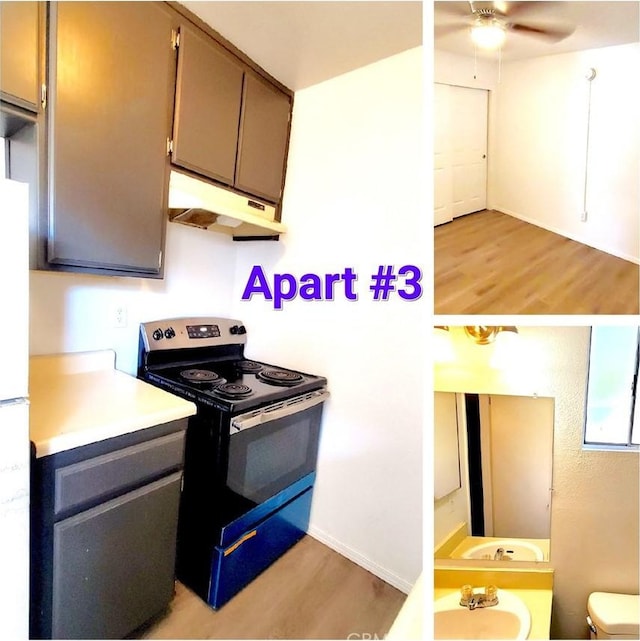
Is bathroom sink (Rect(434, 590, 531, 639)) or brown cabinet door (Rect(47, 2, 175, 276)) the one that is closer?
bathroom sink (Rect(434, 590, 531, 639))

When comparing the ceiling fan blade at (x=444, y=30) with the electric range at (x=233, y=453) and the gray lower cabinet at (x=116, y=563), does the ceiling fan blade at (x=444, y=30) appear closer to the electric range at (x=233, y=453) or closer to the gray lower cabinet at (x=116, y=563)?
the electric range at (x=233, y=453)

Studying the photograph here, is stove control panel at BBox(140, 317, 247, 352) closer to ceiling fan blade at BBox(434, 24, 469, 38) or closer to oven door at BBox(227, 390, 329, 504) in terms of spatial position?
oven door at BBox(227, 390, 329, 504)

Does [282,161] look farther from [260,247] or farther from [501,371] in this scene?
[501,371]

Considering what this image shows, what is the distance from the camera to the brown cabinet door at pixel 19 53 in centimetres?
111

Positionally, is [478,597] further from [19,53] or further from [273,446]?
[19,53]

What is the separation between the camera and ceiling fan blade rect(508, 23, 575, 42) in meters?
1.07

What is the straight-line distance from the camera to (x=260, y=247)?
2178 mm

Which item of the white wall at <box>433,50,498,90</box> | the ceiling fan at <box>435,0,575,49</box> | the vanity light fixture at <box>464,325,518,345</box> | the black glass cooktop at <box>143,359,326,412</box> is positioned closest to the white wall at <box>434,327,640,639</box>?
the vanity light fixture at <box>464,325,518,345</box>

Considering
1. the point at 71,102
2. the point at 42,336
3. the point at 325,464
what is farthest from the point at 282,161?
the point at 325,464

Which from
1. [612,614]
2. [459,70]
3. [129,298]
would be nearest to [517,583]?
[612,614]

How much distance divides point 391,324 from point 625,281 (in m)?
0.80

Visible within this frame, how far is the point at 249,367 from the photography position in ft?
6.79

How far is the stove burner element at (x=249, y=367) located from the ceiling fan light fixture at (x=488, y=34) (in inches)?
58.7

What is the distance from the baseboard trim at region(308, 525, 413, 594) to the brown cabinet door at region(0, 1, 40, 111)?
200 cm
